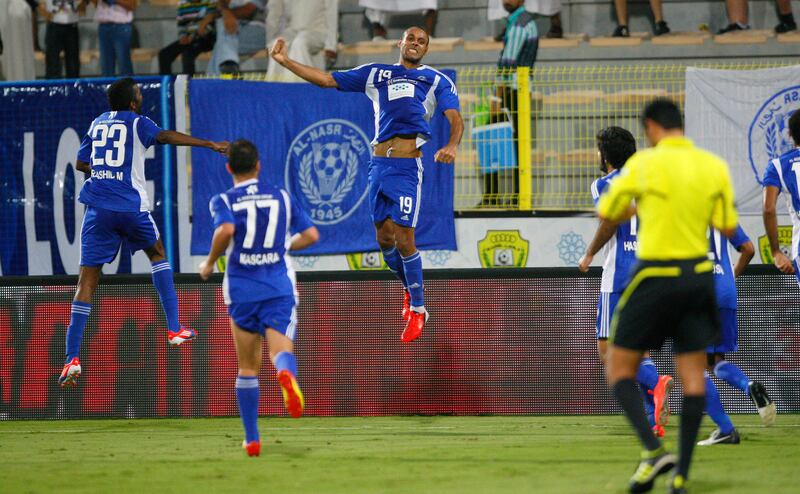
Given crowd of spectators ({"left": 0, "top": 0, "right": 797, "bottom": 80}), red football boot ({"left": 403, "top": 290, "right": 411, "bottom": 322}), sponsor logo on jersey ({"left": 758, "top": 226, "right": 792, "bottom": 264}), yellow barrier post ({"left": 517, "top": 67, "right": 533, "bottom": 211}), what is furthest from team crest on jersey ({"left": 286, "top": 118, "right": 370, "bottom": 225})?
sponsor logo on jersey ({"left": 758, "top": 226, "right": 792, "bottom": 264})

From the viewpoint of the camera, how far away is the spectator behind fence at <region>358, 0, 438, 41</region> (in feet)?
56.5

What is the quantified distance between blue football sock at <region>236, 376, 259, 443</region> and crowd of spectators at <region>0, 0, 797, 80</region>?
9.17 meters

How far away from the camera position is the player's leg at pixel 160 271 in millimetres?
10219

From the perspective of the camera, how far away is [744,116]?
1363 centimetres

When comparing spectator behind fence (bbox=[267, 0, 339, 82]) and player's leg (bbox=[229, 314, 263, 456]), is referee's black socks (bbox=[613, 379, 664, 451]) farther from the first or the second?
spectator behind fence (bbox=[267, 0, 339, 82])

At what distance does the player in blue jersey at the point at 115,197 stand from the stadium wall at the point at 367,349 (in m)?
0.50

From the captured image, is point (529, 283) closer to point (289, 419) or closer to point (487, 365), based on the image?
point (487, 365)

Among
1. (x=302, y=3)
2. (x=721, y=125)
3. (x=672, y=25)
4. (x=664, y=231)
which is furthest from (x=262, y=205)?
(x=672, y=25)

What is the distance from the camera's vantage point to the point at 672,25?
683 inches

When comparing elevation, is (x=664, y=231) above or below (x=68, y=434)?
above

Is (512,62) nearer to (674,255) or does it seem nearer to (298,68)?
(298,68)

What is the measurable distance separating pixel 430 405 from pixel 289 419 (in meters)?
1.27

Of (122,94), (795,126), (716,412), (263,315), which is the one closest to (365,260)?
(122,94)

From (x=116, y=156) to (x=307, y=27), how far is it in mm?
6078
